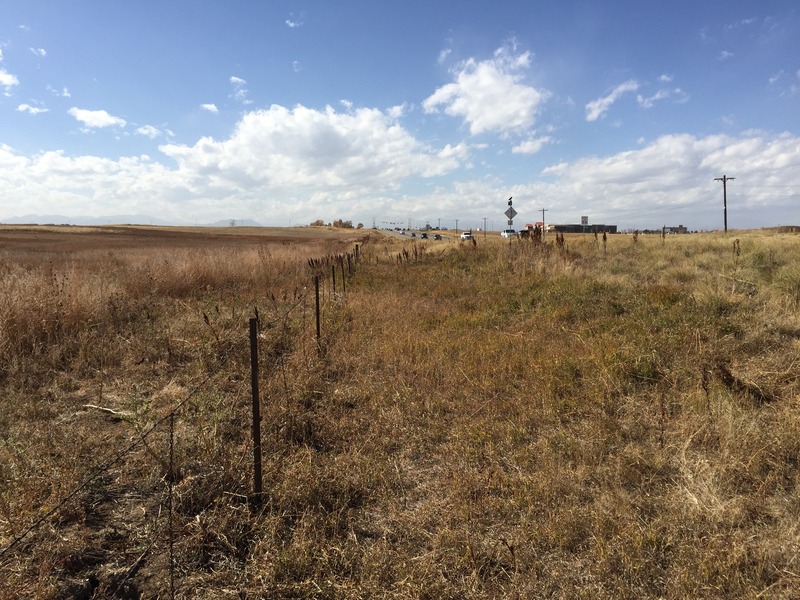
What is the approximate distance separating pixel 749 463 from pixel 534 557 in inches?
81.1

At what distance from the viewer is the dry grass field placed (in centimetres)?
255

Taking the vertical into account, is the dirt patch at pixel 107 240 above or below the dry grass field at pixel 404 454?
above

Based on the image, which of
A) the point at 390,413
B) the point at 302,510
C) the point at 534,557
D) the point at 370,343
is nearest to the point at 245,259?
the point at 370,343

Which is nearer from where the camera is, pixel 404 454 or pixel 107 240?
Result: pixel 404 454

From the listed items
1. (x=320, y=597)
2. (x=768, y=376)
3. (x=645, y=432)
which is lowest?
(x=320, y=597)

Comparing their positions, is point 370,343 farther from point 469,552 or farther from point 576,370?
point 469,552

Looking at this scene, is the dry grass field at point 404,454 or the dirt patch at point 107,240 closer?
the dry grass field at point 404,454

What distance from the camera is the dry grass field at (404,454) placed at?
2.55 meters

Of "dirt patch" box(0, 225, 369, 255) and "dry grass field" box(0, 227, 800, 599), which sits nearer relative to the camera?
"dry grass field" box(0, 227, 800, 599)

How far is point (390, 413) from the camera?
4.64 metres

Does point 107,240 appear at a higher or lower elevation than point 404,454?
higher

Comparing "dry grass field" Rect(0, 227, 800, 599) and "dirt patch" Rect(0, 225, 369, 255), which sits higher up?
"dirt patch" Rect(0, 225, 369, 255)

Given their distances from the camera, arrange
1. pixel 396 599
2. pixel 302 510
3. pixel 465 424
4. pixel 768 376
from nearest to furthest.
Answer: pixel 396 599
pixel 302 510
pixel 465 424
pixel 768 376

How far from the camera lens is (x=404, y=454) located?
394cm
